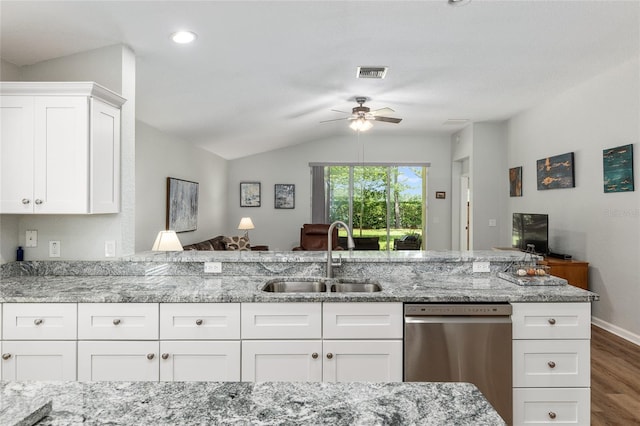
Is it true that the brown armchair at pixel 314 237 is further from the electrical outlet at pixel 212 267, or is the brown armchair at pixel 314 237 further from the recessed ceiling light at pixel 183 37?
the recessed ceiling light at pixel 183 37

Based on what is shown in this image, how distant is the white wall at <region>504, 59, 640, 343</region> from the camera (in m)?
3.97

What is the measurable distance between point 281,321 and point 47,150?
1.71 metres

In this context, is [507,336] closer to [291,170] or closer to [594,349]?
[594,349]

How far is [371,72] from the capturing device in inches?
155

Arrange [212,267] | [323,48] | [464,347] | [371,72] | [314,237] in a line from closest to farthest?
[464,347]
[212,267]
[323,48]
[371,72]
[314,237]

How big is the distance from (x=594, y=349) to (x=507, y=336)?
2.27 m

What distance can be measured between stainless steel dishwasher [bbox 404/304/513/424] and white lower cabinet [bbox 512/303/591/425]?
2.6 inches

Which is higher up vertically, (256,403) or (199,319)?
(256,403)

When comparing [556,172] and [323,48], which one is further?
[556,172]

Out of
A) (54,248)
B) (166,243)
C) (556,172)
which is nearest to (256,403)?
(54,248)

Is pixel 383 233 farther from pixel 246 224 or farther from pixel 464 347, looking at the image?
pixel 464 347

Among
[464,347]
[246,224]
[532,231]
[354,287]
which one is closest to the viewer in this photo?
[464,347]

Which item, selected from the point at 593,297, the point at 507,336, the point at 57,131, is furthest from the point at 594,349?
the point at 57,131

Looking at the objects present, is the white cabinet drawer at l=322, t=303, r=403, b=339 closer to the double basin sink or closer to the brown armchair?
the double basin sink
